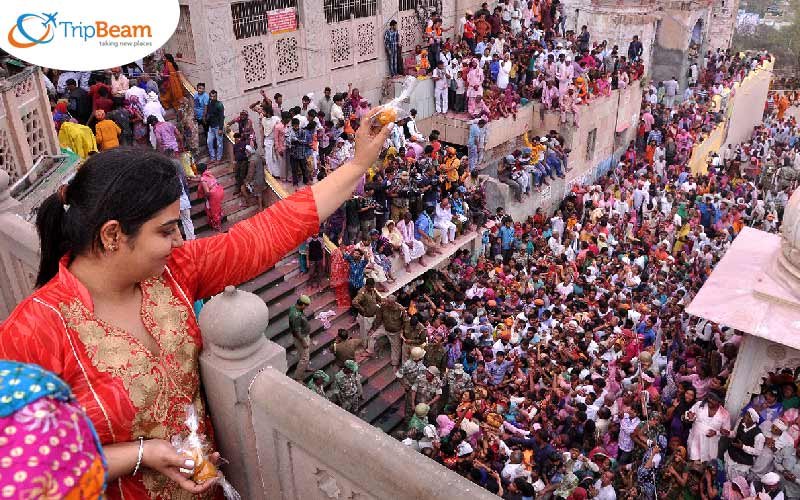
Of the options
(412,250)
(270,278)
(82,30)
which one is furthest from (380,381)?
(82,30)

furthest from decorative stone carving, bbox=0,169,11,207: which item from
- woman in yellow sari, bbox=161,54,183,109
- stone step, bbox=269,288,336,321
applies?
woman in yellow sari, bbox=161,54,183,109

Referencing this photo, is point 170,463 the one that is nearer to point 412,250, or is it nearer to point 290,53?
point 412,250

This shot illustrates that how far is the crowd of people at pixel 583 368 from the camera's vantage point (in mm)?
8102

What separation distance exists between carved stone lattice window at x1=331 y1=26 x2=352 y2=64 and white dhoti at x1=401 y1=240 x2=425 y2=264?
6.31 m

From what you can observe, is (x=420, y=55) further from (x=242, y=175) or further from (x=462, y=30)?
(x=242, y=175)

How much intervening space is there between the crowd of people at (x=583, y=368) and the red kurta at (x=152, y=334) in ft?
21.1

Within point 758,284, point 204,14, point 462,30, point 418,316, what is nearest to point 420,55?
point 462,30

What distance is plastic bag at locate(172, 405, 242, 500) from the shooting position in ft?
7.20

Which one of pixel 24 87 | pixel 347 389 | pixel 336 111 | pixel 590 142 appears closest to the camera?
pixel 24 87

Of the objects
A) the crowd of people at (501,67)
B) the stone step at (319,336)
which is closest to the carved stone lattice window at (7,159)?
the stone step at (319,336)

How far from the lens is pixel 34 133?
8.71 metres

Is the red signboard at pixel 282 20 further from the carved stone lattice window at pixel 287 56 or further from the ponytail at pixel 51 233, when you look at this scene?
the ponytail at pixel 51 233

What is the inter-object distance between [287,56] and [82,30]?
9.22 metres

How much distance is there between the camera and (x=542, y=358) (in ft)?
33.7
